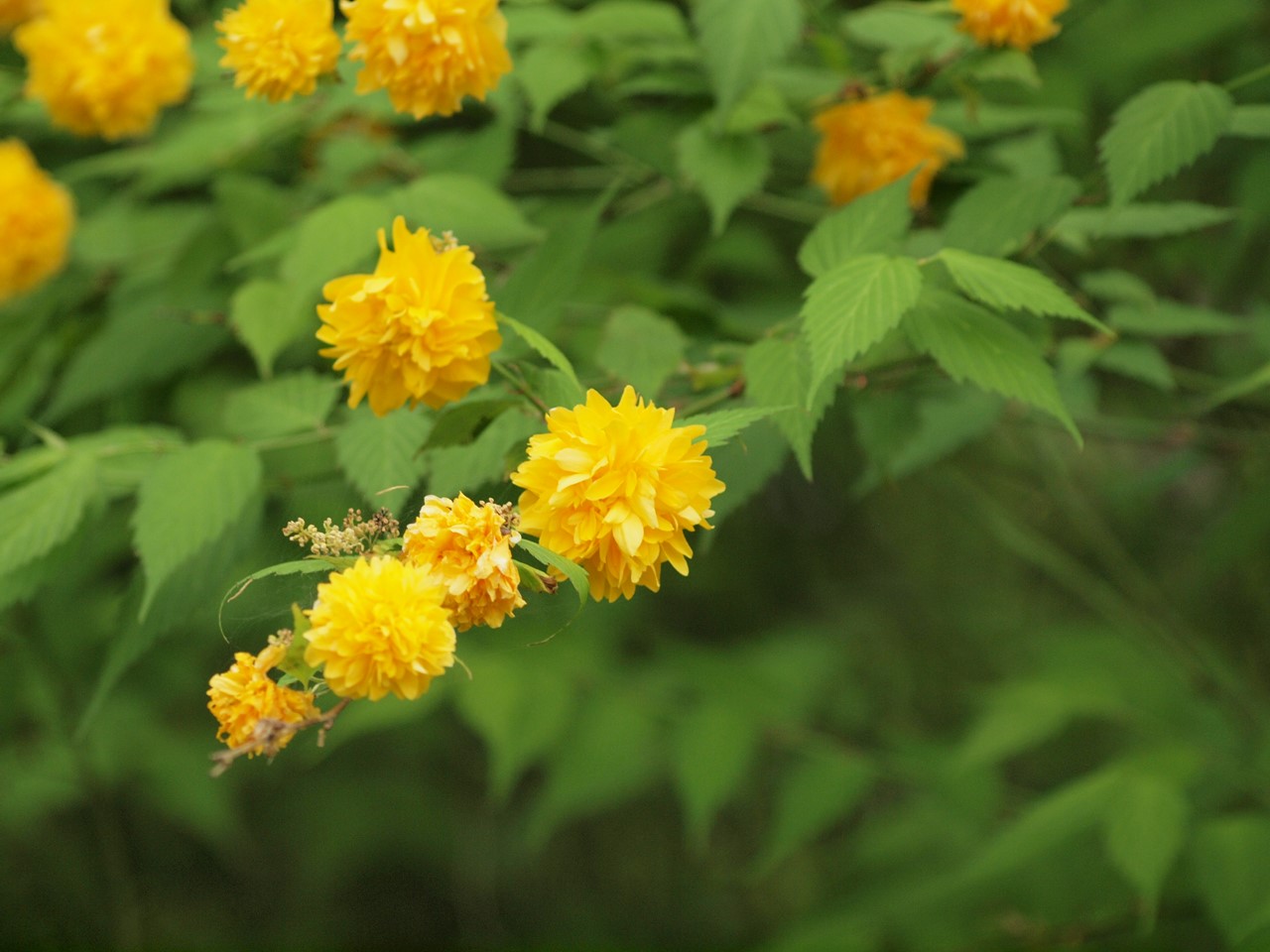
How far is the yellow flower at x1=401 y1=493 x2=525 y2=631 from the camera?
2.74ft

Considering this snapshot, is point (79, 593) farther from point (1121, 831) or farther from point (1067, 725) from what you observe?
point (1067, 725)

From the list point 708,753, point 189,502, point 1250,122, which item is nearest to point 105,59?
point 189,502


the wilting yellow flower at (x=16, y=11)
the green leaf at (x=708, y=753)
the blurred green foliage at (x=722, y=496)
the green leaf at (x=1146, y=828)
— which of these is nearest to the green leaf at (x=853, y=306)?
the blurred green foliage at (x=722, y=496)

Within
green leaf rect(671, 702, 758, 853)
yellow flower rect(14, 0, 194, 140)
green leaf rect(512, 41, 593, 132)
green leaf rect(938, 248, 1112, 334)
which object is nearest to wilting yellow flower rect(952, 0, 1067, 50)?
green leaf rect(938, 248, 1112, 334)

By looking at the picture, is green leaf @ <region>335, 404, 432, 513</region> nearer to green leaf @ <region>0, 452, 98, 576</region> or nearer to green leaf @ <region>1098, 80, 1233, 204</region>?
green leaf @ <region>0, 452, 98, 576</region>

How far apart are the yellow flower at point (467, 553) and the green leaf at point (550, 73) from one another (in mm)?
763

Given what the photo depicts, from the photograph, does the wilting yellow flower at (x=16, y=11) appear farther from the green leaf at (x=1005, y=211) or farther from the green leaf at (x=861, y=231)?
the green leaf at (x=1005, y=211)

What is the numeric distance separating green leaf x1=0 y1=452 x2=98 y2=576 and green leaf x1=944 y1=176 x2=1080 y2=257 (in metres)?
1.00

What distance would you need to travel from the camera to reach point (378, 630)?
796 mm

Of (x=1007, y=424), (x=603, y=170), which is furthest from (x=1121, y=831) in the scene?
(x=603, y=170)

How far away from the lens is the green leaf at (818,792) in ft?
7.59

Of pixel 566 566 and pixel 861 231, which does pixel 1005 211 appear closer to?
pixel 861 231

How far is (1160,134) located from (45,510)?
1256mm

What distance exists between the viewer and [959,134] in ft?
5.56
